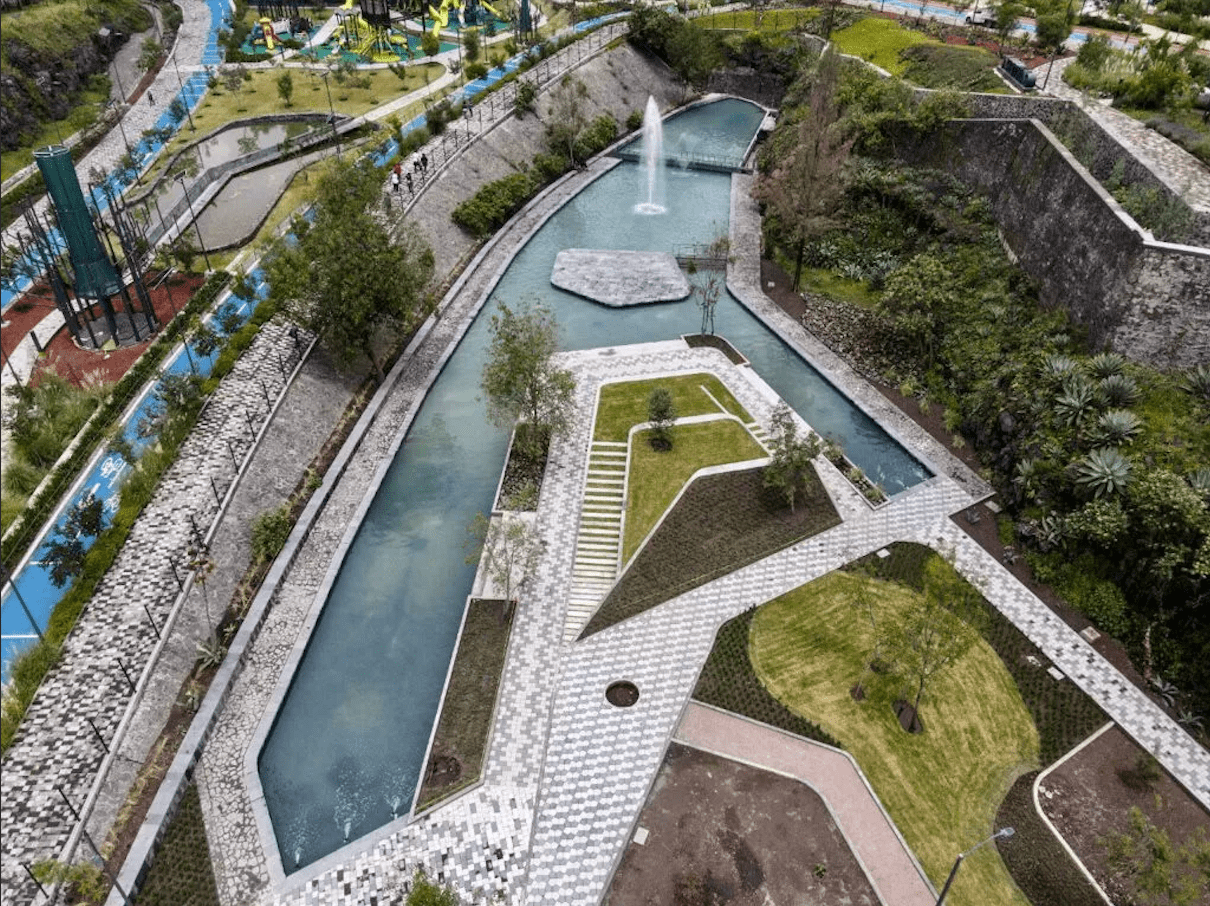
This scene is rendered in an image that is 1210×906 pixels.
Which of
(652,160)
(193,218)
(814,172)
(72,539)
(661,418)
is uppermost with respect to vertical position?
(814,172)

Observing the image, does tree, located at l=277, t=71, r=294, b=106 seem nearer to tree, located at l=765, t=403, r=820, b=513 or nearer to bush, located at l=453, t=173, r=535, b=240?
bush, located at l=453, t=173, r=535, b=240

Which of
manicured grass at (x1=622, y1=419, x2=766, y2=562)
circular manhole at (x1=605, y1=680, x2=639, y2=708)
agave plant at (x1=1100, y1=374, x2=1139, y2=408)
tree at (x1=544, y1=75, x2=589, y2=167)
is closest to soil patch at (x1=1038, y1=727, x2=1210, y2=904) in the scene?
circular manhole at (x1=605, y1=680, x2=639, y2=708)

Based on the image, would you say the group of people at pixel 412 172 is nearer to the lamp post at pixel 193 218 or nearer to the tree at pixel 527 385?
the lamp post at pixel 193 218

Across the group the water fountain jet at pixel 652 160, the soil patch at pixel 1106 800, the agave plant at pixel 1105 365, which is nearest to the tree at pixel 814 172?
the water fountain jet at pixel 652 160

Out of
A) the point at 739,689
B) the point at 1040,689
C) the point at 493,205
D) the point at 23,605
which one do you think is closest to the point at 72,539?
the point at 23,605

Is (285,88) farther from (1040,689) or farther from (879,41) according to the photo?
(1040,689)

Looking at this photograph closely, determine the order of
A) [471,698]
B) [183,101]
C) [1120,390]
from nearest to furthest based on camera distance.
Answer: [471,698]
[1120,390]
[183,101]
